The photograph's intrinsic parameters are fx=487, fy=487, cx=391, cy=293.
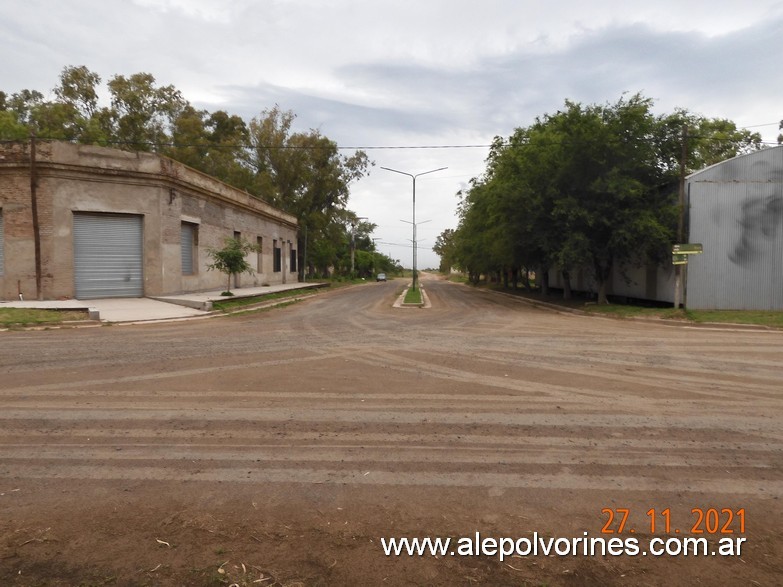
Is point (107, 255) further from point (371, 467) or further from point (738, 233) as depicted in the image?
point (738, 233)

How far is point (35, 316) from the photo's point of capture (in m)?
14.8

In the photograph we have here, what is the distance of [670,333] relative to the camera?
14.5 meters

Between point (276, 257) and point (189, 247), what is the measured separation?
15102mm

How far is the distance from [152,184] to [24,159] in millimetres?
4477

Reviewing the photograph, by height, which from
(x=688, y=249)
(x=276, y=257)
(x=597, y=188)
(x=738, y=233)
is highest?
(x=597, y=188)

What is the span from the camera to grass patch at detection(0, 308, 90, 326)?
14.0 meters

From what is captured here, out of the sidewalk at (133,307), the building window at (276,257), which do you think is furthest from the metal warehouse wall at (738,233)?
the building window at (276,257)

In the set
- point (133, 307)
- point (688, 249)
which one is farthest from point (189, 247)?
point (688, 249)

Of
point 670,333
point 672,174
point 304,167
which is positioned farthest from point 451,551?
point 304,167

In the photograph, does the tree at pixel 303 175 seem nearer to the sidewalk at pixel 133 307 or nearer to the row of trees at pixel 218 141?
the row of trees at pixel 218 141

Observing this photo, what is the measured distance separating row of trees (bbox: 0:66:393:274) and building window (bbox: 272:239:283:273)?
838 cm

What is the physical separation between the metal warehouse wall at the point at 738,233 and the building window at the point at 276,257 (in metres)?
28.9

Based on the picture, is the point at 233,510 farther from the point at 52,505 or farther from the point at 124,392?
the point at 124,392

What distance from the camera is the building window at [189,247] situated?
24469 millimetres
